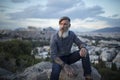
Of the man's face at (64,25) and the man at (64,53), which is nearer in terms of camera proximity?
the man at (64,53)

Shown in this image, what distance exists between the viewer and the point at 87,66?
2863 millimetres

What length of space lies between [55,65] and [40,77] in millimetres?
995

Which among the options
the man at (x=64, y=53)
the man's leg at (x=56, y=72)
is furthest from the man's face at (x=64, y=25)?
the man's leg at (x=56, y=72)

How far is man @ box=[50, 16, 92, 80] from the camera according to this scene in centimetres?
286

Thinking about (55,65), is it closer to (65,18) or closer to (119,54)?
(65,18)

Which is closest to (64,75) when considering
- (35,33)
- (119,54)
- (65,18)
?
(65,18)

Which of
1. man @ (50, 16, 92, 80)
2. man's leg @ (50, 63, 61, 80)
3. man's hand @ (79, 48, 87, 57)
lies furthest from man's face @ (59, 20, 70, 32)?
man's leg @ (50, 63, 61, 80)

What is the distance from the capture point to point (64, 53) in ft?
9.83

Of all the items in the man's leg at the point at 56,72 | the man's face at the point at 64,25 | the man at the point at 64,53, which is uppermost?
the man's face at the point at 64,25

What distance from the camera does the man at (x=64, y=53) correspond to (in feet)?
9.37

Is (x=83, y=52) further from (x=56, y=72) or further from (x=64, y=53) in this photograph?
(x=56, y=72)

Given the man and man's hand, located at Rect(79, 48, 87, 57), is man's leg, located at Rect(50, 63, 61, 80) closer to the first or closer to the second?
the man

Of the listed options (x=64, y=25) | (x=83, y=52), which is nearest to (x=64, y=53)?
(x=83, y=52)

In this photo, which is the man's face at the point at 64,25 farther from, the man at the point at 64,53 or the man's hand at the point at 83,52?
the man's hand at the point at 83,52
